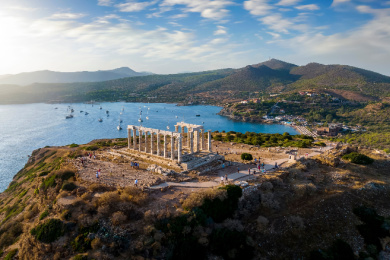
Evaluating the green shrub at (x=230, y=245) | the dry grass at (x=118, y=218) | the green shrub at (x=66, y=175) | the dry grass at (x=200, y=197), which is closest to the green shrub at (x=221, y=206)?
the dry grass at (x=200, y=197)

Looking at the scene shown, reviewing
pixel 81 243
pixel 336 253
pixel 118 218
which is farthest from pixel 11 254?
pixel 336 253

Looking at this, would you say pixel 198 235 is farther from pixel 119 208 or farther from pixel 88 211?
pixel 88 211

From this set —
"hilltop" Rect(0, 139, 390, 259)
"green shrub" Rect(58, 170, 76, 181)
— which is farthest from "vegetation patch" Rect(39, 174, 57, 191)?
"green shrub" Rect(58, 170, 76, 181)

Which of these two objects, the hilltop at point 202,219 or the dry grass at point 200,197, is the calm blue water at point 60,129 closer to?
the hilltop at point 202,219

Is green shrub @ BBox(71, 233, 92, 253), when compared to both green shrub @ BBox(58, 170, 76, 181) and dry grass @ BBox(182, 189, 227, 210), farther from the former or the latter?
green shrub @ BBox(58, 170, 76, 181)

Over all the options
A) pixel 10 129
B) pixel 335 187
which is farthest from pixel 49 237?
pixel 10 129

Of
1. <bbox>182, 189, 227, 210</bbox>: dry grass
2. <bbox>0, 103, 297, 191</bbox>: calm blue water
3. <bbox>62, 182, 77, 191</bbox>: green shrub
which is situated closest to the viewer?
<bbox>182, 189, 227, 210</bbox>: dry grass

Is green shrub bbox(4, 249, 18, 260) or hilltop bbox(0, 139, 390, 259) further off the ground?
hilltop bbox(0, 139, 390, 259)
